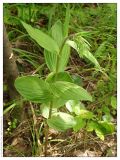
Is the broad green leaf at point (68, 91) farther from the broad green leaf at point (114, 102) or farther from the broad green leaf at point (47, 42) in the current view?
the broad green leaf at point (114, 102)

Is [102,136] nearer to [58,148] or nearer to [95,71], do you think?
[58,148]

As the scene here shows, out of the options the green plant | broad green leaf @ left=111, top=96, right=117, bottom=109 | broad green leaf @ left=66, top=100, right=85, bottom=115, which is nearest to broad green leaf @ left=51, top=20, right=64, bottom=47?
the green plant

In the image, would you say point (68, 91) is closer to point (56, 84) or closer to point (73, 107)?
point (56, 84)

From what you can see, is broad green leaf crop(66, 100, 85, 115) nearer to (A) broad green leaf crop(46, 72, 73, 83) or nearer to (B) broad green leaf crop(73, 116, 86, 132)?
(B) broad green leaf crop(73, 116, 86, 132)

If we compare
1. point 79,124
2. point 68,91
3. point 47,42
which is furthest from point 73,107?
point 47,42

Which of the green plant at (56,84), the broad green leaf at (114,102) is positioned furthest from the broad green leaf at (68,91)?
the broad green leaf at (114,102)

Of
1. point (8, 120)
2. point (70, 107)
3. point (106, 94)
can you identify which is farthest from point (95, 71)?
point (8, 120)
